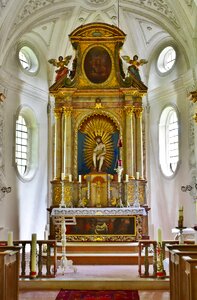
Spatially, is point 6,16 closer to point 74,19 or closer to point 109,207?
point 74,19

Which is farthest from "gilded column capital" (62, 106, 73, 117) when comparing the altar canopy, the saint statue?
the saint statue

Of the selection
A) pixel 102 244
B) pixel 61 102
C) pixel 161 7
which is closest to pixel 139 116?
pixel 61 102

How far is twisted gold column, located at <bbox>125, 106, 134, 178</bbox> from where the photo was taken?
14672 millimetres

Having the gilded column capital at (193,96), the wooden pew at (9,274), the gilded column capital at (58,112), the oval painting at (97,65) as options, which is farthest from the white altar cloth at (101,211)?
the wooden pew at (9,274)

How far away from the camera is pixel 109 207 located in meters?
14.0

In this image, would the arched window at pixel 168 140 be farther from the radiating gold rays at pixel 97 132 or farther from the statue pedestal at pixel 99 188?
the statue pedestal at pixel 99 188

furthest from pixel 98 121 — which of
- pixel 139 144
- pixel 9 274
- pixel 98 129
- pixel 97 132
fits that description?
pixel 9 274

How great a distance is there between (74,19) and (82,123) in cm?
387

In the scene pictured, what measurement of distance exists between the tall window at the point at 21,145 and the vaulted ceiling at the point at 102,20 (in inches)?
98.7

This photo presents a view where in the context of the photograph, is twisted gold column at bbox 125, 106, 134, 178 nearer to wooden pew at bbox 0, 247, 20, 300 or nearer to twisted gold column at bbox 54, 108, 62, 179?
twisted gold column at bbox 54, 108, 62, 179

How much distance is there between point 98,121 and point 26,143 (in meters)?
2.80

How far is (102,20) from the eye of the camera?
664 inches

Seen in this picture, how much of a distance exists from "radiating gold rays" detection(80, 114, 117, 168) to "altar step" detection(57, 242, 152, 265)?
10.3 feet

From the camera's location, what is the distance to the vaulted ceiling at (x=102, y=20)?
14477 mm
